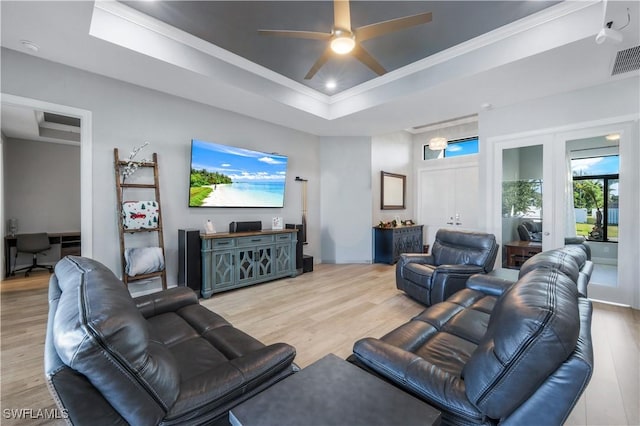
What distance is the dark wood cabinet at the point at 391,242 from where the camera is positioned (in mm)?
6145

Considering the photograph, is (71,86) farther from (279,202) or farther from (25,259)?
(25,259)

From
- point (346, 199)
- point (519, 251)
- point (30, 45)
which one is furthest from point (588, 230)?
point (30, 45)

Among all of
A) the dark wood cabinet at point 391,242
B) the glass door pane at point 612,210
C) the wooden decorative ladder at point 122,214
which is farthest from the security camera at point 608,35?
the wooden decorative ladder at point 122,214

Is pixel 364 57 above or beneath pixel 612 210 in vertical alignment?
above

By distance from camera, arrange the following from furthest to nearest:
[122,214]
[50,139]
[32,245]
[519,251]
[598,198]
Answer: [50,139] → [32,245] → [519,251] → [598,198] → [122,214]

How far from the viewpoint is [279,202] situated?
5.22 metres

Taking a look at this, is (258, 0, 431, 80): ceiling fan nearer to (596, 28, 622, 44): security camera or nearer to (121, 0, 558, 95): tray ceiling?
(121, 0, 558, 95): tray ceiling

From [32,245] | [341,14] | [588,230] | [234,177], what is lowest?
[32,245]

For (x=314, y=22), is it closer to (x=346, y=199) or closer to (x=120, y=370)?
(x=120, y=370)

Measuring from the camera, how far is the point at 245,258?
4309 millimetres

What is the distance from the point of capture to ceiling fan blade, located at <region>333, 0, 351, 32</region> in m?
2.20

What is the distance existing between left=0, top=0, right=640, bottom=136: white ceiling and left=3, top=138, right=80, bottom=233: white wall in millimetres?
4025

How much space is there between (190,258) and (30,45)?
2.75 m

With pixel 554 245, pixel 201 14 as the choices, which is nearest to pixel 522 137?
pixel 554 245
